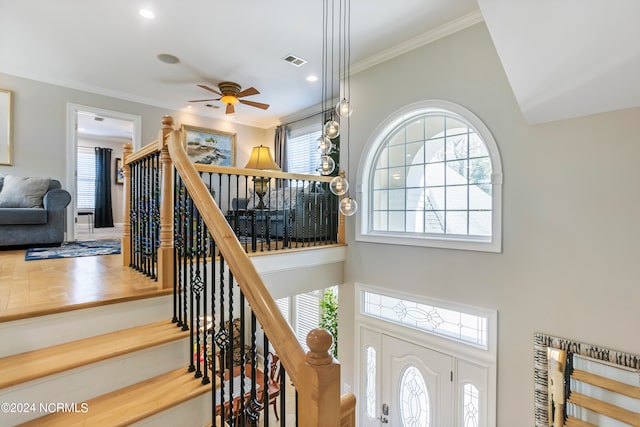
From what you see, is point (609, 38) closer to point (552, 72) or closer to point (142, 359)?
point (552, 72)

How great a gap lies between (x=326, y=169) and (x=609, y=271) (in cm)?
242

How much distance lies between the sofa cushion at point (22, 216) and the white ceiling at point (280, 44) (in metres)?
2.05

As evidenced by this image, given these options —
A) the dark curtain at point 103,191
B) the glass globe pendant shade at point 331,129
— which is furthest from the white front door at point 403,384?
the dark curtain at point 103,191

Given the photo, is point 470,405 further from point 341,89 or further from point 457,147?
point 341,89

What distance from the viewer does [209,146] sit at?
643 cm

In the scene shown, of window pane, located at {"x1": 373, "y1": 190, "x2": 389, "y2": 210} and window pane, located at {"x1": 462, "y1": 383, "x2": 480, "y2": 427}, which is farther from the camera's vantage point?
window pane, located at {"x1": 373, "y1": 190, "x2": 389, "y2": 210}

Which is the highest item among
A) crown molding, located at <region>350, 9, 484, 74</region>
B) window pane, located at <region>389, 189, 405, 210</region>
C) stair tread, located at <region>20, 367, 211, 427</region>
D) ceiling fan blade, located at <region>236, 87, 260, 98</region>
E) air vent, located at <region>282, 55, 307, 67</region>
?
air vent, located at <region>282, 55, 307, 67</region>

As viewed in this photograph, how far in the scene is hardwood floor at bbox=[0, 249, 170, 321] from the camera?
5.49 feet

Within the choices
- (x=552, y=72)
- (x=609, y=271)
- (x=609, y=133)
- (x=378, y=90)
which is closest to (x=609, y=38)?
(x=552, y=72)

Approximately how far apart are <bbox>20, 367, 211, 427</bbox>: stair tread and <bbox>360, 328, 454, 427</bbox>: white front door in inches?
107

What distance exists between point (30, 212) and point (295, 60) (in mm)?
4009

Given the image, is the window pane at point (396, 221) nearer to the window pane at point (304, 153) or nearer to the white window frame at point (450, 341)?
the white window frame at point (450, 341)

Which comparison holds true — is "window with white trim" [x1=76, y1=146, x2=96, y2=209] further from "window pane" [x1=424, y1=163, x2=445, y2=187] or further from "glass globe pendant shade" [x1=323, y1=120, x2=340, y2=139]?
"window pane" [x1=424, y1=163, x2=445, y2=187]

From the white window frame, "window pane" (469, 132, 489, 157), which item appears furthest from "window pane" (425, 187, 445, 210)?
the white window frame
